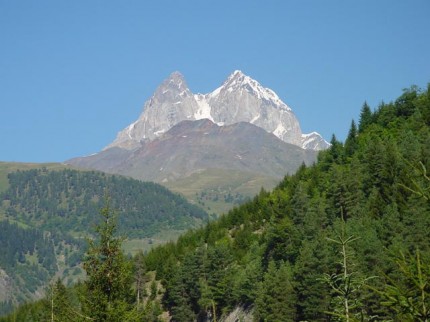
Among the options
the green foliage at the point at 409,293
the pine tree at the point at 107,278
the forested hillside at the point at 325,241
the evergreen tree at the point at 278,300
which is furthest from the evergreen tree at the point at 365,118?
the green foliage at the point at 409,293

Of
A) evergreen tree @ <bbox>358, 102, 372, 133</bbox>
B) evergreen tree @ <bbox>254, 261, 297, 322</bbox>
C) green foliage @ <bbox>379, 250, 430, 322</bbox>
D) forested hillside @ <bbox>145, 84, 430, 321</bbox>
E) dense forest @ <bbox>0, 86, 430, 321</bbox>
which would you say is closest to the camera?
green foliage @ <bbox>379, 250, 430, 322</bbox>

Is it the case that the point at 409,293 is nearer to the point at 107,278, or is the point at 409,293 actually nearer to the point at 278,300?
the point at 107,278

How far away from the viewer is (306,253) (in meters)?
83.4

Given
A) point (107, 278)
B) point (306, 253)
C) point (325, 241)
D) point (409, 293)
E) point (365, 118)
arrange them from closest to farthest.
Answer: point (409, 293)
point (107, 278)
point (306, 253)
point (325, 241)
point (365, 118)

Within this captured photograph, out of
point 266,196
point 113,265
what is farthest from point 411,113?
point 113,265

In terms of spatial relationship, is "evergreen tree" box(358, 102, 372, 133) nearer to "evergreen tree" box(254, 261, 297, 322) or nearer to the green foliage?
"evergreen tree" box(254, 261, 297, 322)

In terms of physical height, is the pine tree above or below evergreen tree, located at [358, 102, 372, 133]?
below

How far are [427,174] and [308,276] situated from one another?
2621 inches

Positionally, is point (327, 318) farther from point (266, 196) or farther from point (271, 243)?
point (266, 196)

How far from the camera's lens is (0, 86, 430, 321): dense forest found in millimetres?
32844

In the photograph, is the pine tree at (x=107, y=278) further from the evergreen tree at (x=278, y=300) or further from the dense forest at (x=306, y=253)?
the evergreen tree at (x=278, y=300)

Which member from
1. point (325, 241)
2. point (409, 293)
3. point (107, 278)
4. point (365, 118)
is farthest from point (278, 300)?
point (365, 118)

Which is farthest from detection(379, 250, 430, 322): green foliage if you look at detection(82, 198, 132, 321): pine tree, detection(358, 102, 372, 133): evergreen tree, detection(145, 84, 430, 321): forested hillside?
detection(358, 102, 372, 133): evergreen tree

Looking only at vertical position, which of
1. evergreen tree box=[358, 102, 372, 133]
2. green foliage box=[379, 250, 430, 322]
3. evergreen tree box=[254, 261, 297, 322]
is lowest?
evergreen tree box=[254, 261, 297, 322]
